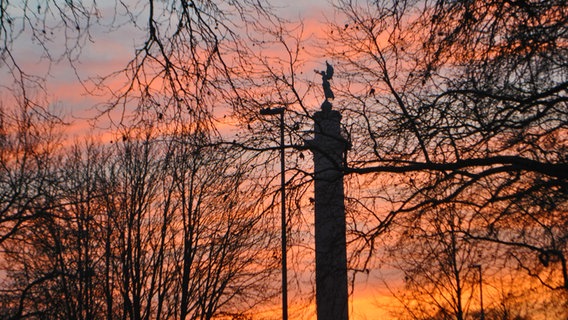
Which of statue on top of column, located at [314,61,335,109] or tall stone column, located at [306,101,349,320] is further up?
statue on top of column, located at [314,61,335,109]

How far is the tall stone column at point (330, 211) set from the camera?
10609mm

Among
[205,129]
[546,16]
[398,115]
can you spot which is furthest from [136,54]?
[398,115]

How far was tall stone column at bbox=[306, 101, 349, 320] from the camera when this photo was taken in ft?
34.8

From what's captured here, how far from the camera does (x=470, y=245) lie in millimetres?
12586

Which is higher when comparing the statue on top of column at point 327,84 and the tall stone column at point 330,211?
Result: the statue on top of column at point 327,84

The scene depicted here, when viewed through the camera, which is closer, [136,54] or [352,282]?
[136,54]

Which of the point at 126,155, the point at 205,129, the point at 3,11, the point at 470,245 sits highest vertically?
the point at 126,155

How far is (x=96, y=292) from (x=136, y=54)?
64.4 ft

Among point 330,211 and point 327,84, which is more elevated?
point 327,84

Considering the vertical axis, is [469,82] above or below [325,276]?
above

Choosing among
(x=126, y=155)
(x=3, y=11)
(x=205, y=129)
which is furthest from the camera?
(x=126, y=155)

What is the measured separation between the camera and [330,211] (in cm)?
1109

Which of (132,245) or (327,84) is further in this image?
(132,245)

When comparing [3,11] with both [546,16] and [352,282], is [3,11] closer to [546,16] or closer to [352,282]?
[546,16]
